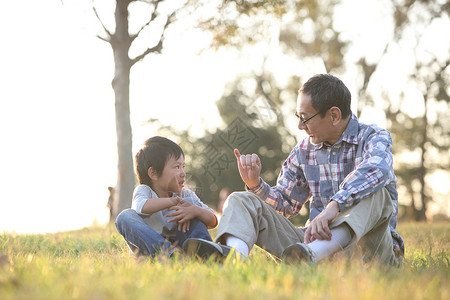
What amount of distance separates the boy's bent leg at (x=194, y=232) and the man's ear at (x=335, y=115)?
1.26 m

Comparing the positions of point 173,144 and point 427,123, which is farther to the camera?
point 427,123

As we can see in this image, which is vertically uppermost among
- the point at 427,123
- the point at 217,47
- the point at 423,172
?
the point at 217,47

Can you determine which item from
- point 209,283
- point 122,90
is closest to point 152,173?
point 209,283

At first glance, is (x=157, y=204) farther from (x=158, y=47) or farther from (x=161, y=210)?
(x=158, y=47)

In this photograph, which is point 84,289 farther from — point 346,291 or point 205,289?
point 346,291

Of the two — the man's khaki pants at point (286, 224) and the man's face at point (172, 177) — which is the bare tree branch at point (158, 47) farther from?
the man's khaki pants at point (286, 224)

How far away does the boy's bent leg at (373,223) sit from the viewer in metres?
3.26

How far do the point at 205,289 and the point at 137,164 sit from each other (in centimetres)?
230

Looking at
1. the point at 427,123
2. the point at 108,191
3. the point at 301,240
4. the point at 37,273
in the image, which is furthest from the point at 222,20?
the point at 427,123

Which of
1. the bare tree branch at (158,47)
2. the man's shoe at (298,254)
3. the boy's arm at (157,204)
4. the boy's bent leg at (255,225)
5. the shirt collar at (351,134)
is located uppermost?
the bare tree branch at (158,47)

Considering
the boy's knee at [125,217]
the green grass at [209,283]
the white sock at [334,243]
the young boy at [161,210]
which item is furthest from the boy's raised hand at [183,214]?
the white sock at [334,243]

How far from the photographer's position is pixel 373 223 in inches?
133

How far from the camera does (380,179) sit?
3.36m

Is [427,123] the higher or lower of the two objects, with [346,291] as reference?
higher
